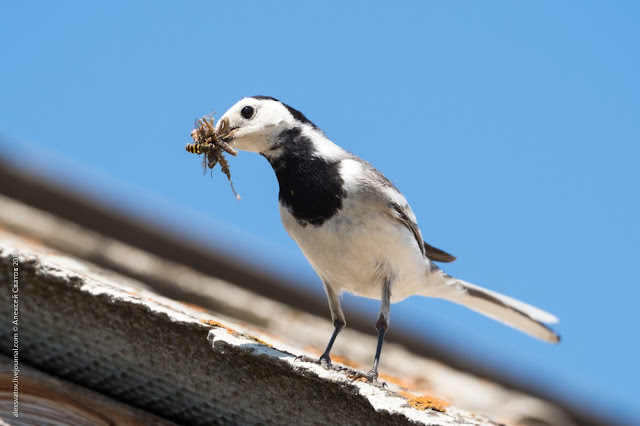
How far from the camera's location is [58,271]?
299 cm

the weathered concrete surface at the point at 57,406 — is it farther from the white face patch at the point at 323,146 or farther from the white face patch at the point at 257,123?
the white face patch at the point at 323,146

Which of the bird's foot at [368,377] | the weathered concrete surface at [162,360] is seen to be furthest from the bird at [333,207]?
the weathered concrete surface at [162,360]

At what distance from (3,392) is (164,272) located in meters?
2.62

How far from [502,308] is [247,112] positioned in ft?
8.32

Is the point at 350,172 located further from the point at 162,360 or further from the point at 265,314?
the point at 265,314

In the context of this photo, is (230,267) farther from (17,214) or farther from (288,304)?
(17,214)

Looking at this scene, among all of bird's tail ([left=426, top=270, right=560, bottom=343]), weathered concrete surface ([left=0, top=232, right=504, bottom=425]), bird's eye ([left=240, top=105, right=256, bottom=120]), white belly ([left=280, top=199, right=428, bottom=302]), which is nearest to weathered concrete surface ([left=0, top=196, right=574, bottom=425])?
bird's tail ([left=426, top=270, right=560, bottom=343])

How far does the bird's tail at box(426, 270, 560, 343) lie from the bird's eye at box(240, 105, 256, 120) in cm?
195

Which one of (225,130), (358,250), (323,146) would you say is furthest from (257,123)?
(358,250)

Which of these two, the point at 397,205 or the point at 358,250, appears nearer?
the point at 358,250

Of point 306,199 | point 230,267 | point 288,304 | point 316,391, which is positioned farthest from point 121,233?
point 316,391

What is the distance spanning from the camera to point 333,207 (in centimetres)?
377

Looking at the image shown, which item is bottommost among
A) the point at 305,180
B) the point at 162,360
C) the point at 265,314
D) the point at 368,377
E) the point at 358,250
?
the point at 162,360

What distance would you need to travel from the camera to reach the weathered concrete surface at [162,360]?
9.07 feet
